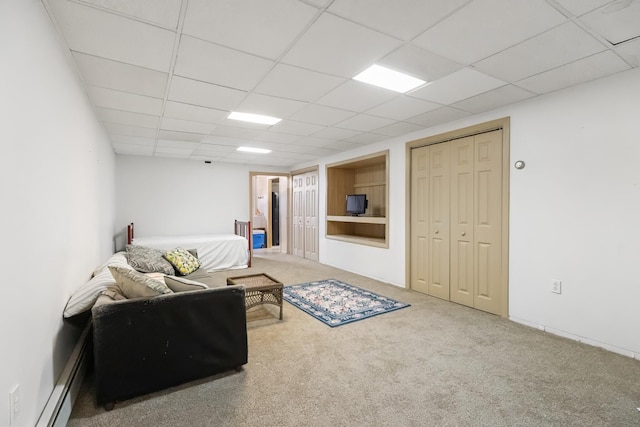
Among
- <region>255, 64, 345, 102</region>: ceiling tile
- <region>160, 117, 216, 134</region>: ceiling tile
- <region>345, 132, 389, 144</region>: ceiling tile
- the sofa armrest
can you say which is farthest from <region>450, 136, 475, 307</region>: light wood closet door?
<region>160, 117, 216, 134</region>: ceiling tile

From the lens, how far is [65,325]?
6.79 ft

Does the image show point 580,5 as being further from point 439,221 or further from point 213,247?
point 213,247

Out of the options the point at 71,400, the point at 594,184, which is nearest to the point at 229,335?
the point at 71,400

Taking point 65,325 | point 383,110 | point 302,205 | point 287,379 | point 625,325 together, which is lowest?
point 287,379

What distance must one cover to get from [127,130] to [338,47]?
3.46 m

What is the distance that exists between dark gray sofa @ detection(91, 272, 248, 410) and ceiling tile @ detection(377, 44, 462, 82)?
2071 mm

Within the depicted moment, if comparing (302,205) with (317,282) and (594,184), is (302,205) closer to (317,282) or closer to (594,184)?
(317,282)

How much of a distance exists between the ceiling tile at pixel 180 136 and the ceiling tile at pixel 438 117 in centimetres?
303

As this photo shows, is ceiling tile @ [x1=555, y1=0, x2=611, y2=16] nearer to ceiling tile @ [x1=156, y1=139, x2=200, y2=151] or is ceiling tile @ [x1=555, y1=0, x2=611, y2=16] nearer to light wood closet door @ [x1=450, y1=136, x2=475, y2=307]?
light wood closet door @ [x1=450, y1=136, x2=475, y2=307]

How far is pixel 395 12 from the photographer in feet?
5.58

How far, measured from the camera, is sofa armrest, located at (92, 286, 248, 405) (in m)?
1.83

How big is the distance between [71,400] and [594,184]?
425 cm

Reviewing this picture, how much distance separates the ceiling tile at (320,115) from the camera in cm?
333

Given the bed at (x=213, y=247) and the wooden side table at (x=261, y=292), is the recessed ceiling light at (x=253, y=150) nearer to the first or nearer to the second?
the bed at (x=213, y=247)
